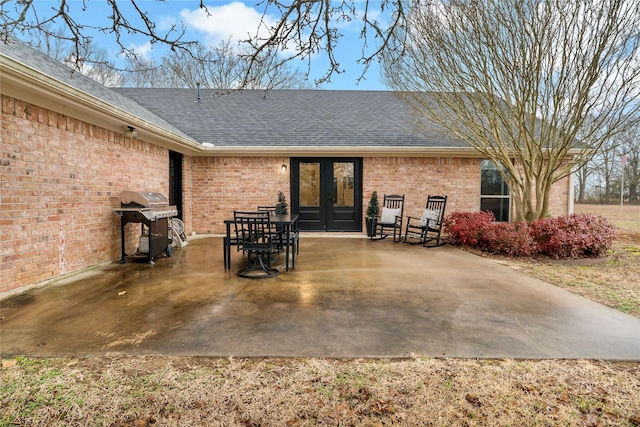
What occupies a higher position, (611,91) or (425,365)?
(611,91)

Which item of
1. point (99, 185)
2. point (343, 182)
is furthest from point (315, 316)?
point (343, 182)

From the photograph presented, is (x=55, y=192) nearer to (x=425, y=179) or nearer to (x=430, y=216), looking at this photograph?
(x=430, y=216)

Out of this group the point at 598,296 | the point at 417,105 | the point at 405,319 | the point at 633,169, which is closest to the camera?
the point at 405,319

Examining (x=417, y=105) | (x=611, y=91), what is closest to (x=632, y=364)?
(x=611, y=91)

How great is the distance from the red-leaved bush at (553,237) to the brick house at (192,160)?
2.73 meters

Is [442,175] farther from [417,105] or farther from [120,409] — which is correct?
[120,409]

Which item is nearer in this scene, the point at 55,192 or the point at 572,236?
the point at 55,192

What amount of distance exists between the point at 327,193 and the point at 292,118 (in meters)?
2.73

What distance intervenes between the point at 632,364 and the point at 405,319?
1.58 metres

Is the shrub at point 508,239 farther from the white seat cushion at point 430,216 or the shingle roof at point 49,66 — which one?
the shingle roof at point 49,66

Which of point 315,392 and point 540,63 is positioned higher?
point 540,63

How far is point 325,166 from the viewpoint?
905 cm

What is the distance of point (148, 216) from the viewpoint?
16.9 feet

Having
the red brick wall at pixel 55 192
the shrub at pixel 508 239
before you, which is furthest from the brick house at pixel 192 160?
the shrub at pixel 508 239
